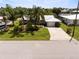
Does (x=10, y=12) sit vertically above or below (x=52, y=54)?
above

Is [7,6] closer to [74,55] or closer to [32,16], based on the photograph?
[32,16]

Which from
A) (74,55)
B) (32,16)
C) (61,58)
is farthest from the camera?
(32,16)

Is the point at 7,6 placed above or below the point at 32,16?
above

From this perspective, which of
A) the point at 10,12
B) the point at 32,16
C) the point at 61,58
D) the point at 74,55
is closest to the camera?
the point at 61,58

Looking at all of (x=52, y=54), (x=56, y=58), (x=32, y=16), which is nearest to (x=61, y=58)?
(x=56, y=58)

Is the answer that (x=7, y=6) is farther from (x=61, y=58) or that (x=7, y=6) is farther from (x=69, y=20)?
(x=61, y=58)

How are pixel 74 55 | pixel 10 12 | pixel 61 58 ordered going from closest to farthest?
1. pixel 61 58
2. pixel 74 55
3. pixel 10 12

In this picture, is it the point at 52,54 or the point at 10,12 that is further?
the point at 10,12

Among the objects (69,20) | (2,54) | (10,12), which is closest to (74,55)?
(2,54)

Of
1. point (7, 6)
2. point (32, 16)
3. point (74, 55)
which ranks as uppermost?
point (7, 6)
